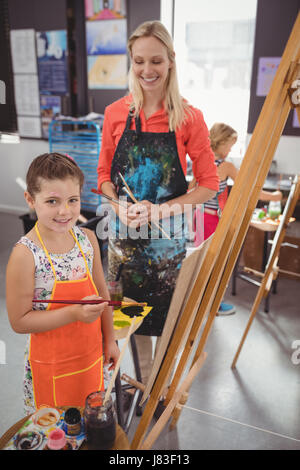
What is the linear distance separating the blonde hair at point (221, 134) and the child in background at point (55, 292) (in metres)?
Result: 1.89

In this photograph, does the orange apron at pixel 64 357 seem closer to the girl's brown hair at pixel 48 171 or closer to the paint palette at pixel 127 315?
the girl's brown hair at pixel 48 171

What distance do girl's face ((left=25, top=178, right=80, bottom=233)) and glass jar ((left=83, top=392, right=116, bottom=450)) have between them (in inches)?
19.2

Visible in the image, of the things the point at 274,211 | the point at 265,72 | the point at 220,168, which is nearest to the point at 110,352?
the point at 220,168

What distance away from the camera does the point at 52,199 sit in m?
1.13

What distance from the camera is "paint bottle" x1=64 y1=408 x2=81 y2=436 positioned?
938mm

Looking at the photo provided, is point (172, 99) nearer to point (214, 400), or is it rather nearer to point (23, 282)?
point (23, 282)

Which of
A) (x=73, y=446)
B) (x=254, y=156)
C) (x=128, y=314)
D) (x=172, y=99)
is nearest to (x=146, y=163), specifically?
(x=172, y=99)

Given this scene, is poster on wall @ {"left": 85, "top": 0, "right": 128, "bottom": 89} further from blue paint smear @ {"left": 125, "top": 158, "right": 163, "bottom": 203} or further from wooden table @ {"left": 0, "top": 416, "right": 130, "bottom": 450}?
wooden table @ {"left": 0, "top": 416, "right": 130, "bottom": 450}

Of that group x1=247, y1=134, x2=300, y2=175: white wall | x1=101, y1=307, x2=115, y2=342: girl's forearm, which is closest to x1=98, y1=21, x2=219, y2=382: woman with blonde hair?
x1=101, y1=307, x2=115, y2=342: girl's forearm

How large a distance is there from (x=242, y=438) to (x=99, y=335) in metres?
1.10

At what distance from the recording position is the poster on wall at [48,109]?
4.96m

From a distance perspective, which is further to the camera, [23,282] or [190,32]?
[190,32]

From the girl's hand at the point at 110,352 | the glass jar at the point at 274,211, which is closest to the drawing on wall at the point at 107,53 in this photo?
the glass jar at the point at 274,211

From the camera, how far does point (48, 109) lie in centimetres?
505
